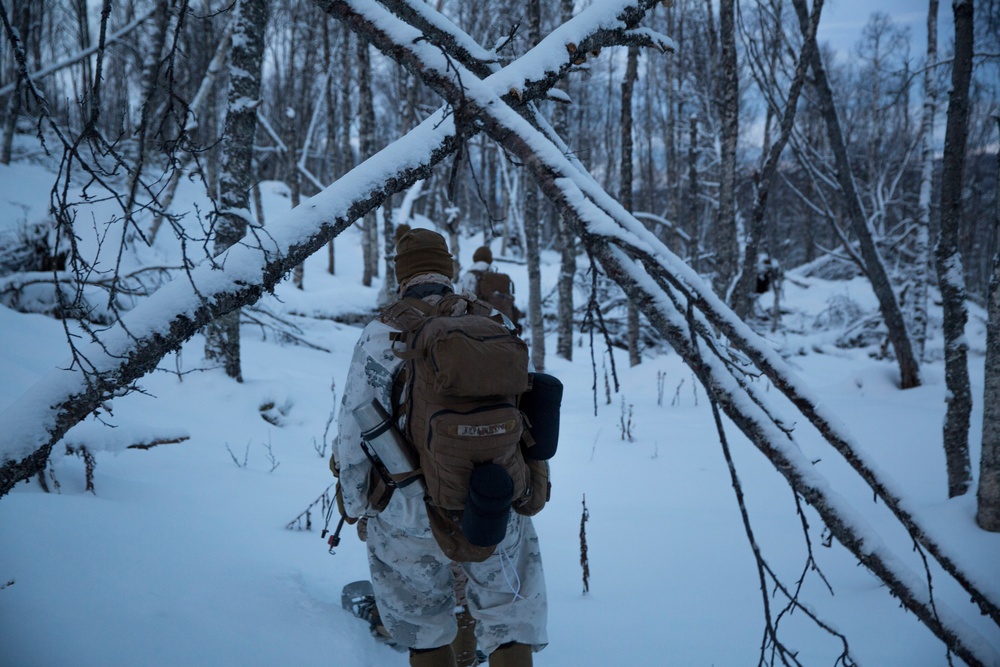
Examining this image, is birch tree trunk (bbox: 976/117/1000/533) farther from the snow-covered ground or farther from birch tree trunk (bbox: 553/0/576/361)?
birch tree trunk (bbox: 553/0/576/361)

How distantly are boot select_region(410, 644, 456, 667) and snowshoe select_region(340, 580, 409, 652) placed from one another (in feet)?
1.56

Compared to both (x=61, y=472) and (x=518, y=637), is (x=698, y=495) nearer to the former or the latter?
(x=518, y=637)

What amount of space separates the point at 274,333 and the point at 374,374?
7.34 meters

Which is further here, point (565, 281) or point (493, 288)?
point (565, 281)

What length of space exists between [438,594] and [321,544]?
152 centimetres

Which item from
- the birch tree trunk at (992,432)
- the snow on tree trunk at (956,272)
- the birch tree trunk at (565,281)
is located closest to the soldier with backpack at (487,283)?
the birch tree trunk at (565,281)

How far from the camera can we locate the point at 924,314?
28.1 ft

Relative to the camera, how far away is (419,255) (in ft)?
6.79

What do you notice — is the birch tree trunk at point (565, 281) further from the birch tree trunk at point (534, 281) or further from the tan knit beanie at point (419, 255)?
the tan knit beanie at point (419, 255)

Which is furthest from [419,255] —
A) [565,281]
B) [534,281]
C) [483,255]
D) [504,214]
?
[565,281]

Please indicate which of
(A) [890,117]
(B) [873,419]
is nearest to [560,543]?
(B) [873,419]

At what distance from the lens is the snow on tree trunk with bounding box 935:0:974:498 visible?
3.68 m

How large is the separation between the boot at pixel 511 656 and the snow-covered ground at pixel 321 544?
0.59 metres

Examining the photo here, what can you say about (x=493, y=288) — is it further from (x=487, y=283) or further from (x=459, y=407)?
(x=459, y=407)
